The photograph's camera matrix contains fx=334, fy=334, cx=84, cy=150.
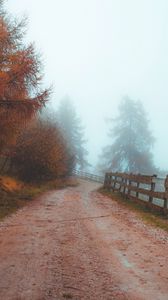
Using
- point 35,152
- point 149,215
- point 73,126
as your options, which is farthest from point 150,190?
point 73,126

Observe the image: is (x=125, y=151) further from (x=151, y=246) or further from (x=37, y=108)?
(x=151, y=246)

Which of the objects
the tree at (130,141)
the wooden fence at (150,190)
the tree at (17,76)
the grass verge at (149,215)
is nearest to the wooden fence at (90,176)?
→ the tree at (130,141)

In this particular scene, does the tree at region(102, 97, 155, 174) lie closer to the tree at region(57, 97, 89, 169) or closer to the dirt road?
the tree at region(57, 97, 89, 169)


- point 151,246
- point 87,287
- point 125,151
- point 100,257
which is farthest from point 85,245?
point 125,151

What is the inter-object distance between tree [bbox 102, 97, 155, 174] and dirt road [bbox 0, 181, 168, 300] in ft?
98.2

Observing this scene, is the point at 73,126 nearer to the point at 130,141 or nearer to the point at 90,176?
the point at 90,176

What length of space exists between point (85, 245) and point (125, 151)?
112 feet

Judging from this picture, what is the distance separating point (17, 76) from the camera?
36.2ft

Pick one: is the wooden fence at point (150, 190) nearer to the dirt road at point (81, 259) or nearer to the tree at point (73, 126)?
the dirt road at point (81, 259)

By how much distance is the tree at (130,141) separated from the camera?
39.6 metres

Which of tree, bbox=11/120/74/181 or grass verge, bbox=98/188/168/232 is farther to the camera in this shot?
tree, bbox=11/120/74/181

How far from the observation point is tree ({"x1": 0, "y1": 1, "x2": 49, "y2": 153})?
434 inches

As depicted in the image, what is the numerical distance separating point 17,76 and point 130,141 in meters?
30.9

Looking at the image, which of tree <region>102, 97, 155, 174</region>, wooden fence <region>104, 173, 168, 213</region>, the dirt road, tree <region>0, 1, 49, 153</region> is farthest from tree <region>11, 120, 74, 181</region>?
tree <region>102, 97, 155, 174</region>
